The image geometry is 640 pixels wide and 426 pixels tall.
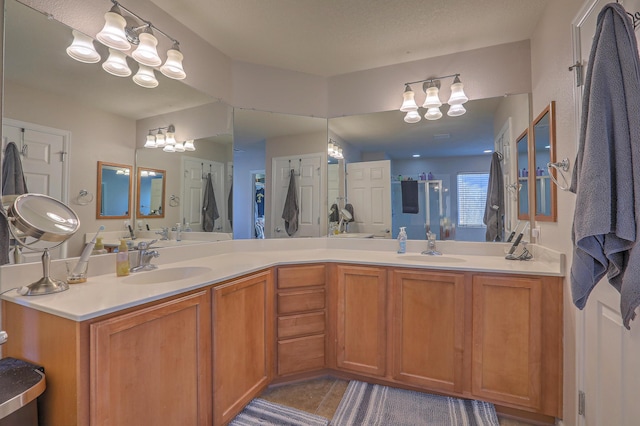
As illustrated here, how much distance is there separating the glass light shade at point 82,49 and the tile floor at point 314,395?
2.16m

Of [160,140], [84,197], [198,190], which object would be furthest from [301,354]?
[160,140]

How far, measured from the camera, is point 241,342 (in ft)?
5.49

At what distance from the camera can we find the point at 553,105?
167 cm

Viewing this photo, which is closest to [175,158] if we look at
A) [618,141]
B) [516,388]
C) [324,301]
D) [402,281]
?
[324,301]

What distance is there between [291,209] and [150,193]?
3.67 feet

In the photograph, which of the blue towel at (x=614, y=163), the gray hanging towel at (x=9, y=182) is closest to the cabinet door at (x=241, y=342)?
the gray hanging towel at (x=9, y=182)

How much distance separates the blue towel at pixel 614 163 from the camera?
35.0 inches

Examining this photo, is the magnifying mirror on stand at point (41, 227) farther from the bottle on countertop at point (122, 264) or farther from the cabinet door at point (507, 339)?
the cabinet door at point (507, 339)

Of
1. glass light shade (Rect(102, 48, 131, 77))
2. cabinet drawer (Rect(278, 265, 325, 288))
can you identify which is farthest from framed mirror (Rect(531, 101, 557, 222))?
glass light shade (Rect(102, 48, 131, 77))

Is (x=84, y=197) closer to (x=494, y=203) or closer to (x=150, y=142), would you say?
(x=150, y=142)

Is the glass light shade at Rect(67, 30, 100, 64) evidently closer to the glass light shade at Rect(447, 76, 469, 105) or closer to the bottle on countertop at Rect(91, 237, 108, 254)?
the bottle on countertop at Rect(91, 237, 108, 254)

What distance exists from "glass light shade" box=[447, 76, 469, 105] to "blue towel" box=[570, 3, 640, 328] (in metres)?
1.19

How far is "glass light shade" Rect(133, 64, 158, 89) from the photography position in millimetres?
1729

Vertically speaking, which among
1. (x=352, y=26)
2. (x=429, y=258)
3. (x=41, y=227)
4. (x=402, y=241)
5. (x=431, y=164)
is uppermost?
(x=352, y=26)
